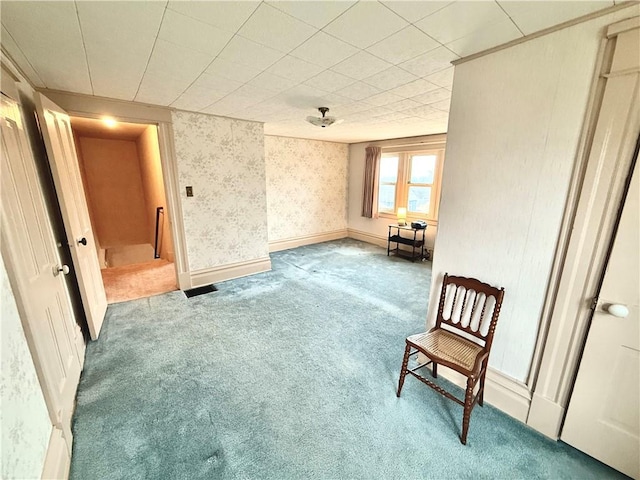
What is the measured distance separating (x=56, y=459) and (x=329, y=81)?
2.77 meters

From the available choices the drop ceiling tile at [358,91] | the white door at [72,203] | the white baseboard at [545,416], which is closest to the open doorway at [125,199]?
the white door at [72,203]

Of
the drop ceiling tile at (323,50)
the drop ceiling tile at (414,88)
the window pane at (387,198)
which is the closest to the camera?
the drop ceiling tile at (323,50)

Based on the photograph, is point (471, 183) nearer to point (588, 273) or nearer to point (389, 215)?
point (588, 273)

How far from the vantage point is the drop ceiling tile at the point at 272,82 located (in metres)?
2.04

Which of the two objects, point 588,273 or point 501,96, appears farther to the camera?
point 501,96

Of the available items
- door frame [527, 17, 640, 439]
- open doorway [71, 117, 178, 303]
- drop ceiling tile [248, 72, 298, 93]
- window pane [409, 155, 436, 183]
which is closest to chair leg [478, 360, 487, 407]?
door frame [527, 17, 640, 439]

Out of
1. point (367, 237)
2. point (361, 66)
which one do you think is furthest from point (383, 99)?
point (367, 237)

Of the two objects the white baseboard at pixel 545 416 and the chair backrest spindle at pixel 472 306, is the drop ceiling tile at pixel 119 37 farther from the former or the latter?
the white baseboard at pixel 545 416

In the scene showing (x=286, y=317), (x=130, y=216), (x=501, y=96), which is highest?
(x=501, y=96)

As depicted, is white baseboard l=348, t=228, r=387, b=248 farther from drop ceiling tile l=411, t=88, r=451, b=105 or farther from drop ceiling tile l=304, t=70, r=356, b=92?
drop ceiling tile l=304, t=70, r=356, b=92

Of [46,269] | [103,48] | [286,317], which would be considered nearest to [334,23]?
[103,48]

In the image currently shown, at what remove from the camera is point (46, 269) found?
171 cm

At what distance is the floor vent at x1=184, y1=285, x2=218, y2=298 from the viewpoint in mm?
3389

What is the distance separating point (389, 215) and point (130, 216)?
5623 mm
